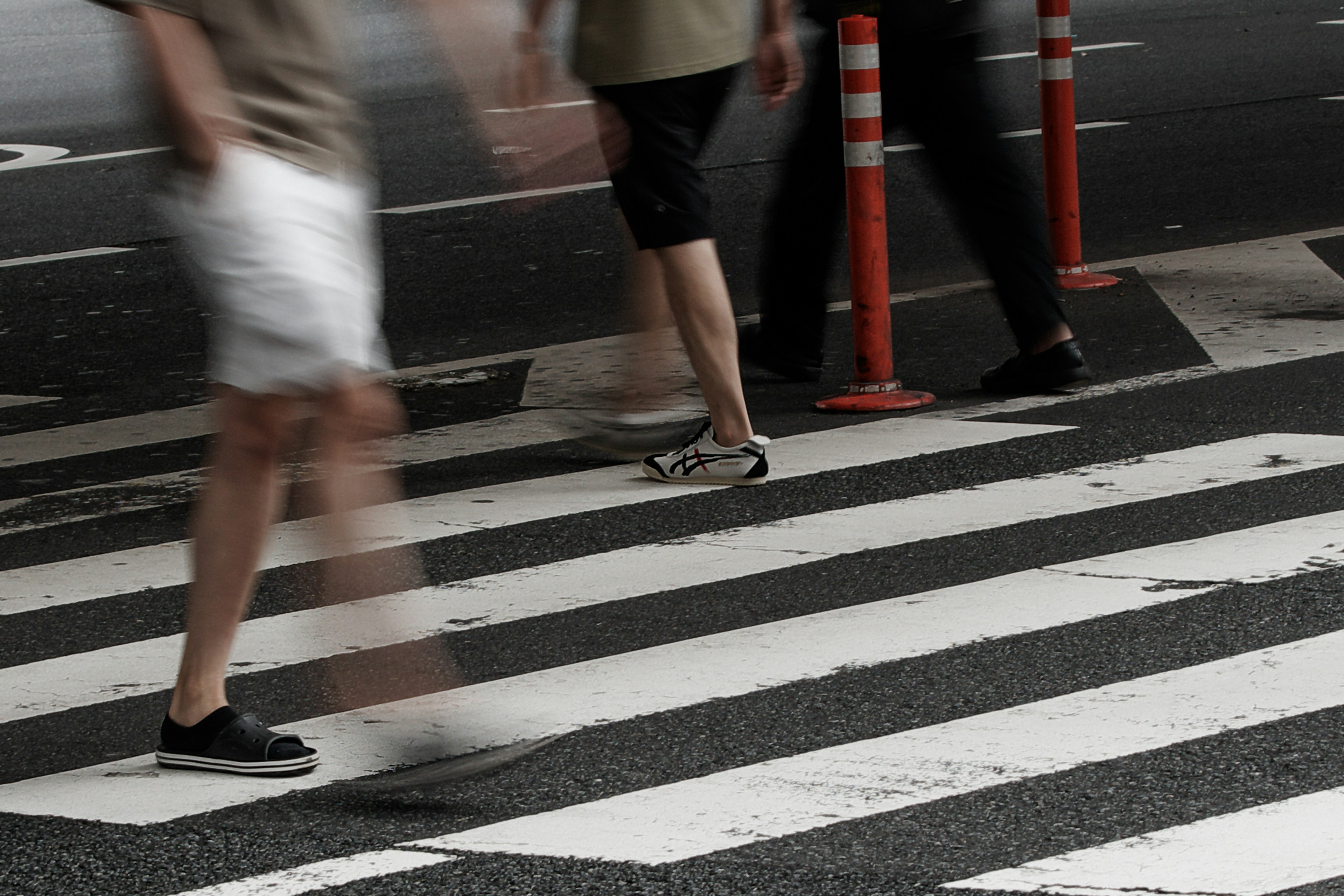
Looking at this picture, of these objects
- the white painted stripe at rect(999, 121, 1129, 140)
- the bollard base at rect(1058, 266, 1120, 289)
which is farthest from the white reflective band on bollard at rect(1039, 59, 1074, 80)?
the white painted stripe at rect(999, 121, 1129, 140)

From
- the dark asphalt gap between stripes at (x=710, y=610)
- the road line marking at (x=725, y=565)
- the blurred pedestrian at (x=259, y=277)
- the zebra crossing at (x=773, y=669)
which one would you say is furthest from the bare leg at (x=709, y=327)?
the blurred pedestrian at (x=259, y=277)

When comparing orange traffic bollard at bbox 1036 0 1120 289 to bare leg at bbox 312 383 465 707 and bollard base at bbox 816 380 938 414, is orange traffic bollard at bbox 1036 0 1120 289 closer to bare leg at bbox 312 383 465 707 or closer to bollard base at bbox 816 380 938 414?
bollard base at bbox 816 380 938 414

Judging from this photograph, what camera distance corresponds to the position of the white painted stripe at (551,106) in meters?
4.86

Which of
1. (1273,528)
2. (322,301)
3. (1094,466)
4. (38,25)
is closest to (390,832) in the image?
(322,301)

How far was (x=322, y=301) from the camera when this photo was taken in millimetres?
3559

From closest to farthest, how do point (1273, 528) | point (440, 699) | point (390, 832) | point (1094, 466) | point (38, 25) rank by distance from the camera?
point (390, 832) → point (440, 699) → point (1273, 528) → point (1094, 466) → point (38, 25)

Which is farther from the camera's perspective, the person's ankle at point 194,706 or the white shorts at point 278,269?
the person's ankle at point 194,706

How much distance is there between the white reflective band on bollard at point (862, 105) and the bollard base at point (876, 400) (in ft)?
2.58

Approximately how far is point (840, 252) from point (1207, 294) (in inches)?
75.4

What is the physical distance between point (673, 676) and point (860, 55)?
8.85 ft

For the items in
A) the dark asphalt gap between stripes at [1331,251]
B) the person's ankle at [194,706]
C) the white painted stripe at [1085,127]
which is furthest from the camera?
the white painted stripe at [1085,127]

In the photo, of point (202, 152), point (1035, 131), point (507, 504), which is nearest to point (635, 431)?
point (507, 504)

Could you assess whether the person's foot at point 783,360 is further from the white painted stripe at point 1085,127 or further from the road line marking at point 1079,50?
the road line marking at point 1079,50

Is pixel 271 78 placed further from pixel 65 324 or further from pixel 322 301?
pixel 65 324
